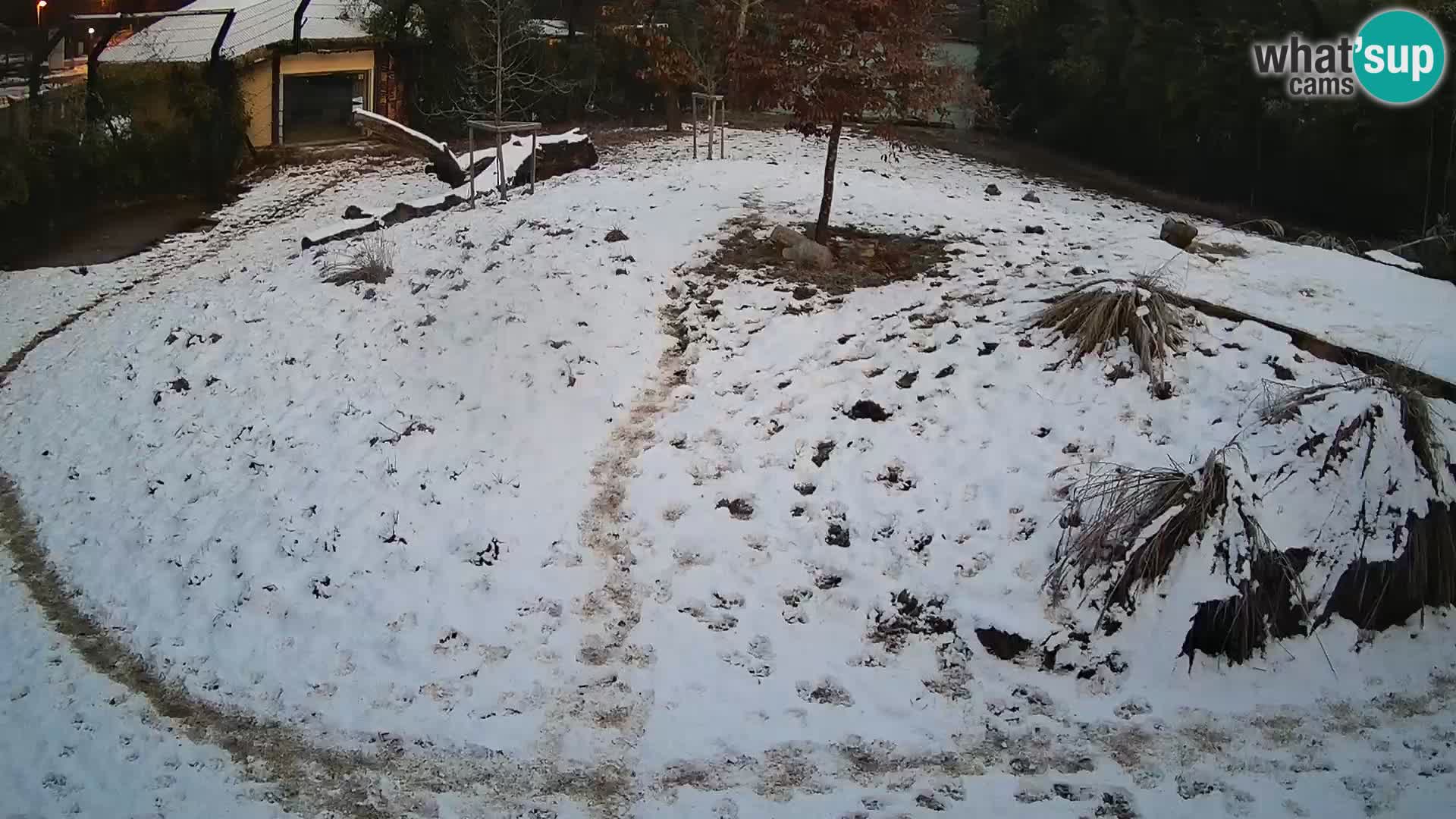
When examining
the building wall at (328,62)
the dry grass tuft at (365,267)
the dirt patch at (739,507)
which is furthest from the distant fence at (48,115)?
the dirt patch at (739,507)

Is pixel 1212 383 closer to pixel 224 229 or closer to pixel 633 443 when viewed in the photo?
pixel 633 443

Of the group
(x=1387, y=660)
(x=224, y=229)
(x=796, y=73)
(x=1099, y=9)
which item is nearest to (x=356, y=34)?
(x=224, y=229)

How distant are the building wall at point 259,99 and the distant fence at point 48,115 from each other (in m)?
2.95

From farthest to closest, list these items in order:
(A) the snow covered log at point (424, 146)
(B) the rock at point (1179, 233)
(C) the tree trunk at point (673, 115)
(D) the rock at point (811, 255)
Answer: (C) the tree trunk at point (673, 115) → (A) the snow covered log at point (424, 146) → (B) the rock at point (1179, 233) → (D) the rock at point (811, 255)

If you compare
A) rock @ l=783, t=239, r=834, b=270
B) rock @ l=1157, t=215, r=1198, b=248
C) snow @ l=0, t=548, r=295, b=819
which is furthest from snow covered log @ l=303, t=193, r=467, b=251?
rock @ l=1157, t=215, r=1198, b=248

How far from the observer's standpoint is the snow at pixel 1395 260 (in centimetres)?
982

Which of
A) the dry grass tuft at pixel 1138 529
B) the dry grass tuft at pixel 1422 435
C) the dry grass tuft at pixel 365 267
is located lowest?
the dry grass tuft at pixel 1138 529

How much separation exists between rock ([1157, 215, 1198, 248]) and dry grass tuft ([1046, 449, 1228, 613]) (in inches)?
154

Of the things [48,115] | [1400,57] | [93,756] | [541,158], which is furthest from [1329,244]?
[48,115]

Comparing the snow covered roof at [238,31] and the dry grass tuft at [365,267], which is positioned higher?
the snow covered roof at [238,31]

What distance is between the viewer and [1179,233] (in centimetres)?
973

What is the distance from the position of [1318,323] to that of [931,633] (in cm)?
366

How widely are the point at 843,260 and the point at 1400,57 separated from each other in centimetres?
945

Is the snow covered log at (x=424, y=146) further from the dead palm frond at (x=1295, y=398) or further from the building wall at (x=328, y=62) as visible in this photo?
the dead palm frond at (x=1295, y=398)
